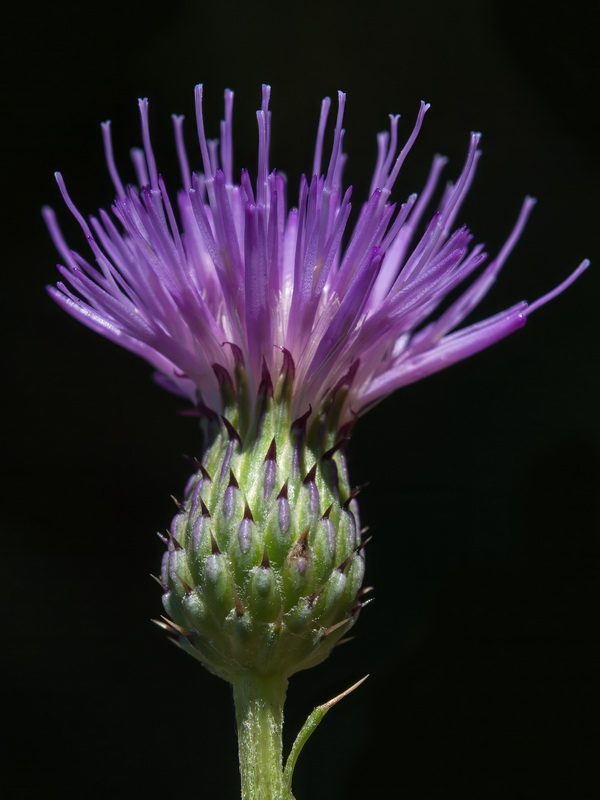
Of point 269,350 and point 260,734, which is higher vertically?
point 269,350

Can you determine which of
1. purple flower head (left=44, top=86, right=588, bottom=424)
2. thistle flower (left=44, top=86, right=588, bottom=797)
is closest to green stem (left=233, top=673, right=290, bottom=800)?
thistle flower (left=44, top=86, right=588, bottom=797)

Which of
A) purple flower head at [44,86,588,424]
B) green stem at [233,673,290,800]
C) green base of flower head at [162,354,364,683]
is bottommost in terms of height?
green stem at [233,673,290,800]

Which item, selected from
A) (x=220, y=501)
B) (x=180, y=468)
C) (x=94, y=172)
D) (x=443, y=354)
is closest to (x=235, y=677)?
(x=220, y=501)

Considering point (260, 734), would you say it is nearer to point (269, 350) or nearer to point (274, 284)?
point (269, 350)

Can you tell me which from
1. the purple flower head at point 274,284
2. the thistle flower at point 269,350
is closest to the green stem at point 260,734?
the thistle flower at point 269,350

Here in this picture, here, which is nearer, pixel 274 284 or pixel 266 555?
pixel 266 555

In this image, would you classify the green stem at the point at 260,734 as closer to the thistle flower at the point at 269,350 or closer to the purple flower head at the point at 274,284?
the thistle flower at the point at 269,350

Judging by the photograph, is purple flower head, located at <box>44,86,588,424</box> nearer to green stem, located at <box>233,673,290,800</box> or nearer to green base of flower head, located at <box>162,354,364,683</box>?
green base of flower head, located at <box>162,354,364,683</box>

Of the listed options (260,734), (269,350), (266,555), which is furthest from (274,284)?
(260,734)

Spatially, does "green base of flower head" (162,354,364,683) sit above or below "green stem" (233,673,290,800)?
above
